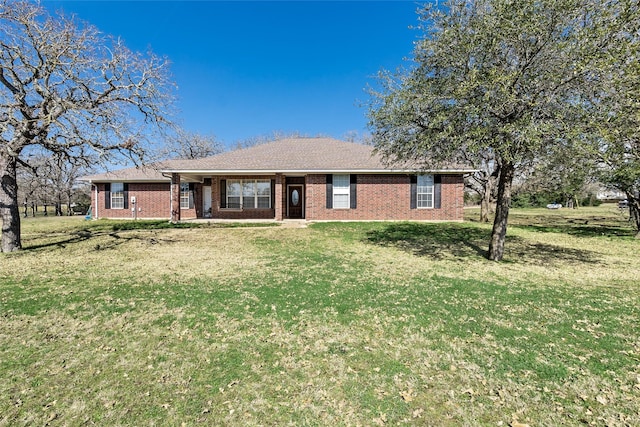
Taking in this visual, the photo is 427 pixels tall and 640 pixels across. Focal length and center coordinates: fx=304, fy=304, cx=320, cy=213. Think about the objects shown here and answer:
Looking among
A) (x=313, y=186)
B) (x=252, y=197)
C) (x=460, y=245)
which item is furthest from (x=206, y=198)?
(x=460, y=245)

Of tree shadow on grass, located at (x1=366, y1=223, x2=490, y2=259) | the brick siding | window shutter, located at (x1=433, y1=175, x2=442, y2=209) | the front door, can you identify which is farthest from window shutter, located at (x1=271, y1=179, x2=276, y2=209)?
window shutter, located at (x1=433, y1=175, x2=442, y2=209)

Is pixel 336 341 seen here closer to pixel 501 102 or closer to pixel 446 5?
pixel 501 102

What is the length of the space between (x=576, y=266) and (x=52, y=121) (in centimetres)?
1415

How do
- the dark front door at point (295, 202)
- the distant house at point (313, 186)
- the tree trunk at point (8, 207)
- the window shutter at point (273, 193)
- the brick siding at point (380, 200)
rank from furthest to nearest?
the dark front door at point (295, 202) < the window shutter at point (273, 193) < the brick siding at point (380, 200) < the distant house at point (313, 186) < the tree trunk at point (8, 207)

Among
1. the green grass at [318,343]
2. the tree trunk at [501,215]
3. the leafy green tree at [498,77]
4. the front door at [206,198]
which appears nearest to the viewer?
the green grass at [318,343]

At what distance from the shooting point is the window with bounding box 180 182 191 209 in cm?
1927

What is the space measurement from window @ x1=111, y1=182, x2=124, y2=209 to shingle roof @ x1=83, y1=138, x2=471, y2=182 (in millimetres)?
593

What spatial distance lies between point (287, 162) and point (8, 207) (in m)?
10.7

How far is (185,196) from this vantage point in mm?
19375

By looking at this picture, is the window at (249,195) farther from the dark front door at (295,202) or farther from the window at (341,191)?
the window at (341,191)

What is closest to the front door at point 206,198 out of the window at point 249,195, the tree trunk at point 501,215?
the window at point 249,195

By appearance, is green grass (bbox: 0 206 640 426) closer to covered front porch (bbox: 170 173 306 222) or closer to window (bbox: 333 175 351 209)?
window (bbox: 333 175 351 209)

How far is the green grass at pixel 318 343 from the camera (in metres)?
2.63

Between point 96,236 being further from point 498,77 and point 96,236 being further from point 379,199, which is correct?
point 498,77
